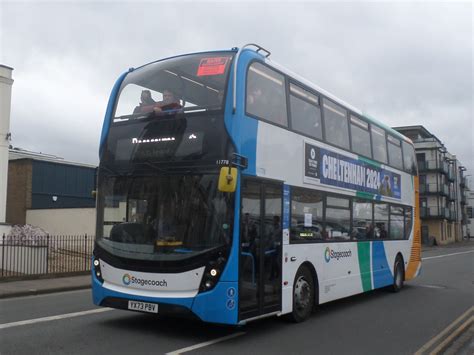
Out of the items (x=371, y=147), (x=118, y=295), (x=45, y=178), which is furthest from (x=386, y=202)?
(x=45, y=178)

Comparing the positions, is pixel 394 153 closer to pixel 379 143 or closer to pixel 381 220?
pixel 379 143

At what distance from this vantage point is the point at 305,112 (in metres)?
9.41

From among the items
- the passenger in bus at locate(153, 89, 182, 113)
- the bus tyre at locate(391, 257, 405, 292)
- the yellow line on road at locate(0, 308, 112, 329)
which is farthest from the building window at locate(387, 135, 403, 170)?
the yellow line on road at locate(0, 308, 112, 329)

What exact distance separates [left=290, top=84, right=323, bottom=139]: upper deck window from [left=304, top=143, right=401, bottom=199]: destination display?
1.04ft

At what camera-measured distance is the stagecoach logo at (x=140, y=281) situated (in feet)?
23.7

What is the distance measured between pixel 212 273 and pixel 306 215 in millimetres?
2803

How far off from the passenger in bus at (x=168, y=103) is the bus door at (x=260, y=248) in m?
1.61

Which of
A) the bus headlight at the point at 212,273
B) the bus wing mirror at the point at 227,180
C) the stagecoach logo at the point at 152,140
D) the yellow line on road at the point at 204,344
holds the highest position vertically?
the stagecoach logo at the point at 152,140

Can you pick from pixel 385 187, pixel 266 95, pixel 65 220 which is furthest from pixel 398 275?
pixel 65 220

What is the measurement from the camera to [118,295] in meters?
7.57

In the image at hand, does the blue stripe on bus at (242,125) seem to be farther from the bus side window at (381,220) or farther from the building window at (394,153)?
the building window at (394,153)

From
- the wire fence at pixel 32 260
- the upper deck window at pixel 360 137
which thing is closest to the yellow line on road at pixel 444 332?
the upper deck window at pixel 360 137

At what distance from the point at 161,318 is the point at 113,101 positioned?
378cm

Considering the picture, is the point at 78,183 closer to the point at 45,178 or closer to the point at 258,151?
the point at 45,178
